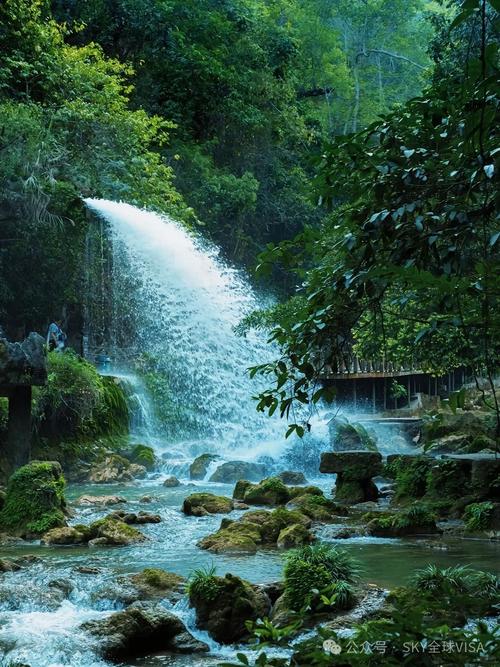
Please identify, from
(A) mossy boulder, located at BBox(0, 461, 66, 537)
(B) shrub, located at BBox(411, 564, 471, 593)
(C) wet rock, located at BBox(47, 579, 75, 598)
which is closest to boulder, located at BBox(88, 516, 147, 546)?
(A) mossy boulder, located at BBox(0, 461, 66, 537)

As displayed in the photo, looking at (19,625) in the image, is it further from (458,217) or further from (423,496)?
(423,496)

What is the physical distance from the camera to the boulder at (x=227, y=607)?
21.5 feet

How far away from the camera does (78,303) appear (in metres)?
26.0

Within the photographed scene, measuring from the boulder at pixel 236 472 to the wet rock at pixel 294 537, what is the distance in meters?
7.11

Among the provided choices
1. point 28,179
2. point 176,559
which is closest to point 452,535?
point 176,559

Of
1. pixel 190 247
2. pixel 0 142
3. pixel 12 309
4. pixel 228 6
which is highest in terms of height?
pixel 228 6

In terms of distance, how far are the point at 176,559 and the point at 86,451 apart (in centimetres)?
1024

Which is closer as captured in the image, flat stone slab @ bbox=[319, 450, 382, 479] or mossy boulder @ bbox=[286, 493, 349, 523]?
mossy boulder @ bbox=[286, 493, 349, 523]

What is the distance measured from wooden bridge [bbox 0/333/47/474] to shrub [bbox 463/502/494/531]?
21.1ft

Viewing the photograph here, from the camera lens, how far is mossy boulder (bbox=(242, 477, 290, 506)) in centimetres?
1382

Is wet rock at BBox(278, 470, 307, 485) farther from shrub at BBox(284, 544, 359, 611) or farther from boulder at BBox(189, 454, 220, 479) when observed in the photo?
shrub at BBox(284, 544, 359, 611)

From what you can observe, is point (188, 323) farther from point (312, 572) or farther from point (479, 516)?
point (312, 572)

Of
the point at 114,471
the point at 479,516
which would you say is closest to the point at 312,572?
the point at 479,516

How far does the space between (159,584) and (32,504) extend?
4.19 meters
